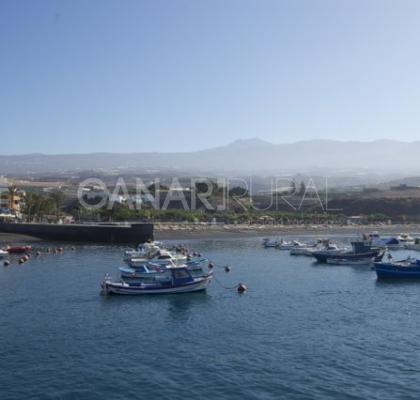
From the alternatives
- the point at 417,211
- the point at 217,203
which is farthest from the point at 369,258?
the point at 417,211

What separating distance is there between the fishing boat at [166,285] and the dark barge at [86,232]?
28483 millimetres

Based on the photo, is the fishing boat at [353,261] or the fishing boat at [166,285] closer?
the fishing boat at [166,285]

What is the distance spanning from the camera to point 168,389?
16.9 metres

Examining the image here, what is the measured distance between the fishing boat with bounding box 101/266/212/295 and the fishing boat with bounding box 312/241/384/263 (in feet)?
53.8

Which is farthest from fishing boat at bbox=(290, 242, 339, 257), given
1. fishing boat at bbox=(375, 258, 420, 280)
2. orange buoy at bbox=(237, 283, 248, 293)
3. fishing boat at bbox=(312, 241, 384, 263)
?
orange buoy at bbox=(237, 283, 248, 293)

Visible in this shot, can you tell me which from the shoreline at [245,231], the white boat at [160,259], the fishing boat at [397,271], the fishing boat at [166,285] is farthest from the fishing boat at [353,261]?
the shoreline at [245,231]

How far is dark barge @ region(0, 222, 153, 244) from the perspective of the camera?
60531mm

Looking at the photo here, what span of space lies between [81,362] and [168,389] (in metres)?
3.75

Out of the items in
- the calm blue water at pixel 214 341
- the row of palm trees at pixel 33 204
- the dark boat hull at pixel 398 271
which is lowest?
the calm blue water at pixel 214 341

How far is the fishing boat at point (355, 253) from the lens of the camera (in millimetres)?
45156

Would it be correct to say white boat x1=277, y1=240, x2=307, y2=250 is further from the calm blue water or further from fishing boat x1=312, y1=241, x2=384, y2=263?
the calm blue water

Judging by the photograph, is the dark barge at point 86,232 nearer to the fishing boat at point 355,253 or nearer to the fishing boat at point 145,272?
the fishing boat at point 355,253

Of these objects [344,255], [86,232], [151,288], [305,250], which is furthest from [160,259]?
[86,232]

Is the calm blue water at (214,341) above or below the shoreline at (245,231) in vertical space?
below
